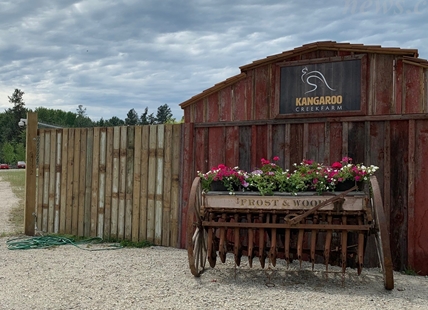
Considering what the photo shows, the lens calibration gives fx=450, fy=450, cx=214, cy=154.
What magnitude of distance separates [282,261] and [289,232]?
1.39 metres

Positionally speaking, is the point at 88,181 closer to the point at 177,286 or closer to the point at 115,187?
the point at 115,187

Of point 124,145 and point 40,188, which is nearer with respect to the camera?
point 124,145

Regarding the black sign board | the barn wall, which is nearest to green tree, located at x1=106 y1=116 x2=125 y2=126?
the barn wall

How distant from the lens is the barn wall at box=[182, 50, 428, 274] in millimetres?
5793

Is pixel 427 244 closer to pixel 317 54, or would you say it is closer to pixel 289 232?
pixel 289 232

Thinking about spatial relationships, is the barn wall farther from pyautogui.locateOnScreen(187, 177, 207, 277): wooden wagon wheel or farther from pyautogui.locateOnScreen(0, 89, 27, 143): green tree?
pyautogui.locateOnScreen(0, 89, 27, 143): green tree

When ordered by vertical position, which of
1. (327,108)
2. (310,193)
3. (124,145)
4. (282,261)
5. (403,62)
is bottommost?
(282,261)

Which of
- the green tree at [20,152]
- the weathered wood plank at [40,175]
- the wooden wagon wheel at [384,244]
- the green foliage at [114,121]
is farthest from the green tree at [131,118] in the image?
the wooden wagon wheel at [384,244]

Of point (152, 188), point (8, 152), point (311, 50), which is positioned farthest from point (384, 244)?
point (8, 152)

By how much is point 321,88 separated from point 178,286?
3.34 m

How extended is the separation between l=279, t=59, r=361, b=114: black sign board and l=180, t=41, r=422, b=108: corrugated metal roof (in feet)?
0.59

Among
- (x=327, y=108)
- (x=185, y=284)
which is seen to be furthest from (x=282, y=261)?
(x=327, y=108)

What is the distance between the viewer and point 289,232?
5105 mm

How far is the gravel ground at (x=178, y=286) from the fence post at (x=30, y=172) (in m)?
2.23
